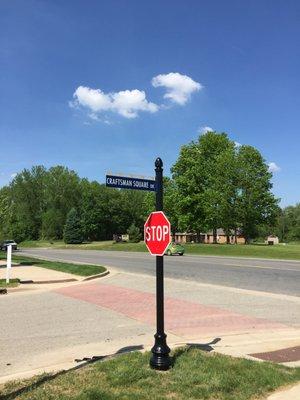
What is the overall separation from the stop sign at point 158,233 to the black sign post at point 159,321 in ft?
0.39

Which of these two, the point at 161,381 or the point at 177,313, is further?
the point at 177,313

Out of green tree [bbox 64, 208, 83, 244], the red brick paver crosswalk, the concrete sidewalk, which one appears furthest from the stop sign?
green tree [bbox 64, 208, 83, 244]

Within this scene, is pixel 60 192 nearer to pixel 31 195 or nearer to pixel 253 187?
pixel 31 195

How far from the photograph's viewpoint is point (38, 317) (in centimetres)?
1092

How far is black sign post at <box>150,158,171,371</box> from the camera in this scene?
6266mm

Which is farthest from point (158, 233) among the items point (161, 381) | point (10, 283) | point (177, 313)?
point (10, 283)

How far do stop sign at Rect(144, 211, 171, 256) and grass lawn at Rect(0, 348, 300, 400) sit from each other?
1.45 m

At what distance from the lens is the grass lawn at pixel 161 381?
5297 mm

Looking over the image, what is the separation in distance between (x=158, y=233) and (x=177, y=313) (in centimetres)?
532

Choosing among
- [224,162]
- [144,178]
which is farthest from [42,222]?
[144,178]

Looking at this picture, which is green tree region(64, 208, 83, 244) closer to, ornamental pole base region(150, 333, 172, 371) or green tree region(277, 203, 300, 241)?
green tree region(277, 203, 300, 241)

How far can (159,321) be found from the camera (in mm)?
6531

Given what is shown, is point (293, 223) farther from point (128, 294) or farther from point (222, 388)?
point (222, 388)

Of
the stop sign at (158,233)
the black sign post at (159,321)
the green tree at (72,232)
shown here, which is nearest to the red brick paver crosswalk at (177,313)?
the black sign post at (159,321)
